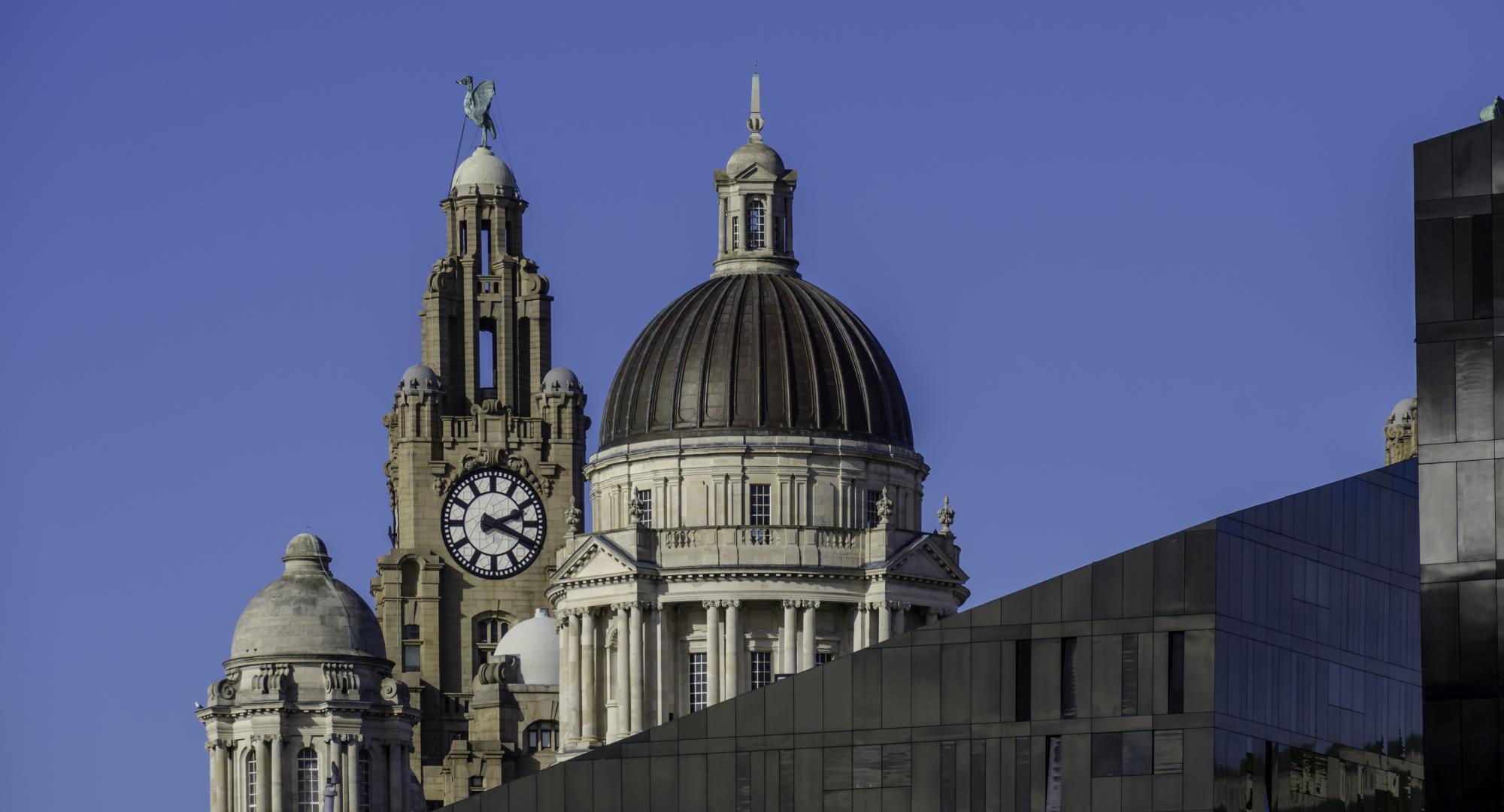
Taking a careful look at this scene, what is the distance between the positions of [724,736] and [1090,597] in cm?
1202

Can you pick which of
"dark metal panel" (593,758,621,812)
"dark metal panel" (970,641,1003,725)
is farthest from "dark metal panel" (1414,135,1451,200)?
"dark metal panel" (593,758,621,812)

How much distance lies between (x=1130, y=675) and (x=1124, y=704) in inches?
33.3

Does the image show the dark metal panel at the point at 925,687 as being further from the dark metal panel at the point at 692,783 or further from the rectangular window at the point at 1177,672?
the rectangular window at the point at 1177,672

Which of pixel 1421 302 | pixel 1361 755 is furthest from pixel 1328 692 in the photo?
pixel 1421 302

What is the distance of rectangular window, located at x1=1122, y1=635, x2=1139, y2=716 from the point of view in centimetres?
15075

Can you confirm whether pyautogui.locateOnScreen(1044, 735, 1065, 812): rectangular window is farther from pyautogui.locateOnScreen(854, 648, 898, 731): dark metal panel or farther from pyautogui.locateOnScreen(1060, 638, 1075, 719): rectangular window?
pyautogui.locateOnScreen(854, 648, 898, 731): dark metal panel

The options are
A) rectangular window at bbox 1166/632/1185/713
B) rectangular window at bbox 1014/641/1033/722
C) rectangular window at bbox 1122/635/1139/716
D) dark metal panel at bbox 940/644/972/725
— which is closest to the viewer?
rectangular window at bbox 1166/632/1185/713

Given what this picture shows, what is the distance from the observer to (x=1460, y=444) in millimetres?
135000

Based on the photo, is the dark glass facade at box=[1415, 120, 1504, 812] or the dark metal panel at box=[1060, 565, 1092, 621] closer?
the dark glass facade at box=[1415, 120, 1504, 812]

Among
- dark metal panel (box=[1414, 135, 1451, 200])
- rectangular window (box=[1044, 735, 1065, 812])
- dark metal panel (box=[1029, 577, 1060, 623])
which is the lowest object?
rectangular window (box=[1044, 735, 1065, 812])

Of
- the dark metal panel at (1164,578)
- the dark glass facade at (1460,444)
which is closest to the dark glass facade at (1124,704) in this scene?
the dark metal panel at (1164,578)

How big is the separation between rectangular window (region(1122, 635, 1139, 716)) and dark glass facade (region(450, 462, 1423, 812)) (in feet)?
0.15

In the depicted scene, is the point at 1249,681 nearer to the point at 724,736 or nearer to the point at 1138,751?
the point at 1138,751

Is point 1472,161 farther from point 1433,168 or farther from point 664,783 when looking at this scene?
point 664,783
